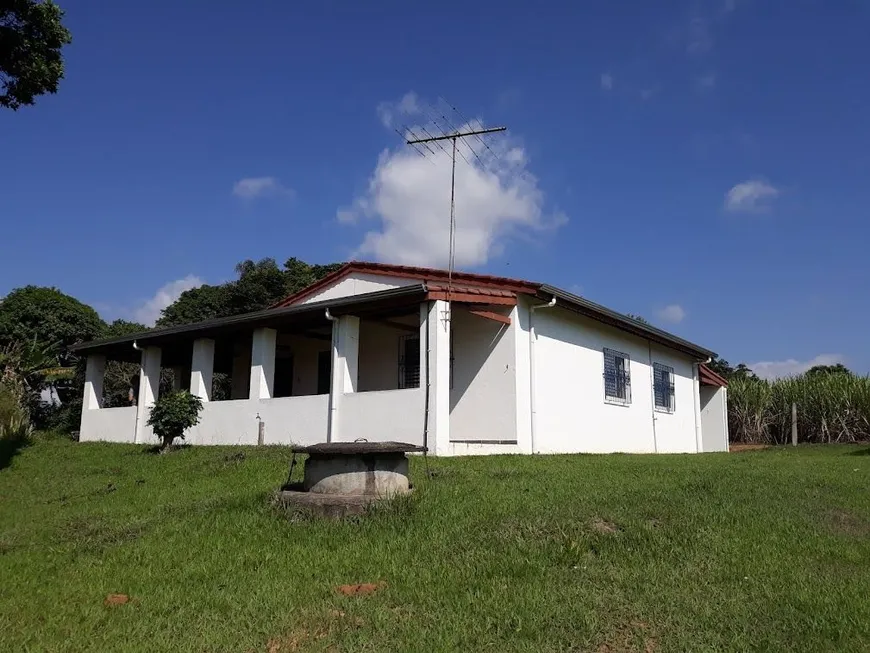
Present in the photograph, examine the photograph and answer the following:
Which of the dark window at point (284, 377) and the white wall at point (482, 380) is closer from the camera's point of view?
the white wall at point (482, 380)

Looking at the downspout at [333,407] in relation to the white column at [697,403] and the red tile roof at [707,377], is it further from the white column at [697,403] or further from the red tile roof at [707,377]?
the red tile roof at [707,377]

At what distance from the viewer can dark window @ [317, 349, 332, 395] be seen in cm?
1925

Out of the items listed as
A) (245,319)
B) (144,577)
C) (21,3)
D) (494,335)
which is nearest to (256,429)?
(245,319)

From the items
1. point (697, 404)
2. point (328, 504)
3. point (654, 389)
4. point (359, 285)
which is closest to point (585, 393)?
point (654, 389)

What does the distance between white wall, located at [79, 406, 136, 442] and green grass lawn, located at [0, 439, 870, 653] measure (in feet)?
35.1

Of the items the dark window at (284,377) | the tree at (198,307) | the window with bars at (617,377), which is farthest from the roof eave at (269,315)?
the tree at (198,307)

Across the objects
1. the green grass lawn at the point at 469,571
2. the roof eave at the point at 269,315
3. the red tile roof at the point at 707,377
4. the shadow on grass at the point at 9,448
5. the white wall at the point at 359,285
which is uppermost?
the white wall at the point at 359,285

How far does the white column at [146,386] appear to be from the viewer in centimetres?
1900

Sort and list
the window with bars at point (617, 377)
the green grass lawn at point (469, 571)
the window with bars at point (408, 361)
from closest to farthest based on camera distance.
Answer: the green grass lawn at point (469, 571) → the window with bars at point (408, 361) → the window with bars at point (617, 377)

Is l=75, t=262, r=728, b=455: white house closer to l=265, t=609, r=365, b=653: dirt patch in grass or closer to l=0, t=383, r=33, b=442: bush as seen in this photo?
l=0, t=383, r=33, b=442: bush

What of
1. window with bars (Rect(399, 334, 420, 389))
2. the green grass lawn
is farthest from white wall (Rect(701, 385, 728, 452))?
the green grass lawn

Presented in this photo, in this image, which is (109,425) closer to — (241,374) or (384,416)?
(241,374)

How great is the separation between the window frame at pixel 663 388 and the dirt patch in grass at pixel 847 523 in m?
12.0

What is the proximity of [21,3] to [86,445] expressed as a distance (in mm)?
10882
